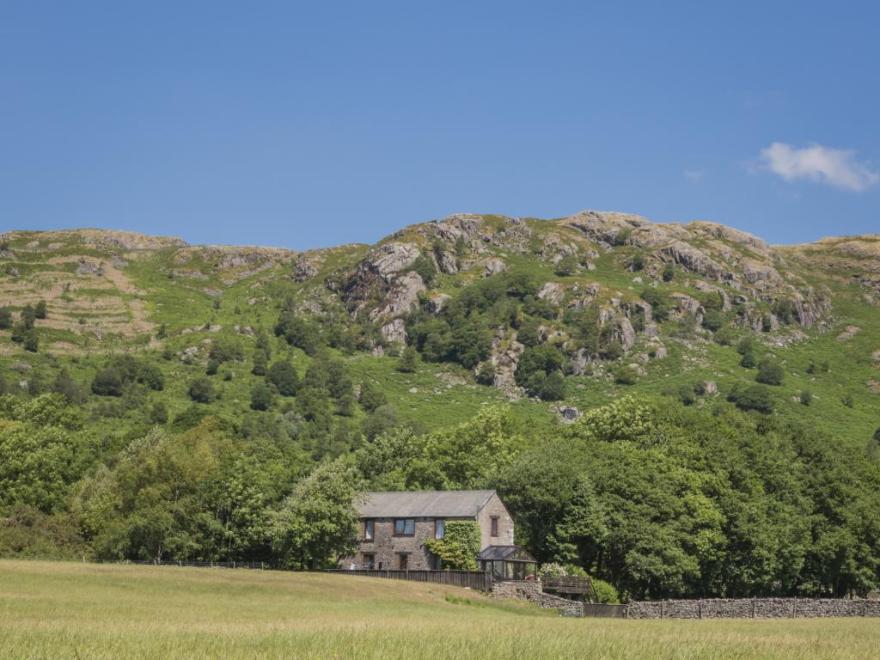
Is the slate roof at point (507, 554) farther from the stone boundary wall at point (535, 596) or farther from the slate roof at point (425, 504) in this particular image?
the stone boundary wall at point (535, 596)

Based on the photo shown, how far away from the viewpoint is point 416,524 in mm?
91062

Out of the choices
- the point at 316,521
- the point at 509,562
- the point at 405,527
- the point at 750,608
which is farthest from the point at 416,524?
the point at 750,608

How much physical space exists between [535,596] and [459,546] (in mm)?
13094

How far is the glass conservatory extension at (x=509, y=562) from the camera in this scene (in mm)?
83019

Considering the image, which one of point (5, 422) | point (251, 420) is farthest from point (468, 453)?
point (251, 420)

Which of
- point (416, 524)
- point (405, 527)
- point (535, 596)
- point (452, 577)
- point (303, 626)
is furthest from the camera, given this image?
point (405, 527)

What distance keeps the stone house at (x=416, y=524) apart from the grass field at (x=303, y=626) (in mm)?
13308

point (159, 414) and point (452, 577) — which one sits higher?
point (159, 414)

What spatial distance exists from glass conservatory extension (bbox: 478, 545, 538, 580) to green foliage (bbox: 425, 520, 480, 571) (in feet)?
4.93

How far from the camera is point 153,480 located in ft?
314

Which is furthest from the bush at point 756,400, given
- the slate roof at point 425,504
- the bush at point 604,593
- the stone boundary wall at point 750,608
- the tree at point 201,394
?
the bush at point 604,593

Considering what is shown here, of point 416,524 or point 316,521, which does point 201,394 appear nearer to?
point 416,524

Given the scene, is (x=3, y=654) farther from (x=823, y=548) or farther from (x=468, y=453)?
(x=468, y=453)

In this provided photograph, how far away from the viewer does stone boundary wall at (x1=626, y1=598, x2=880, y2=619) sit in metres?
76.3
